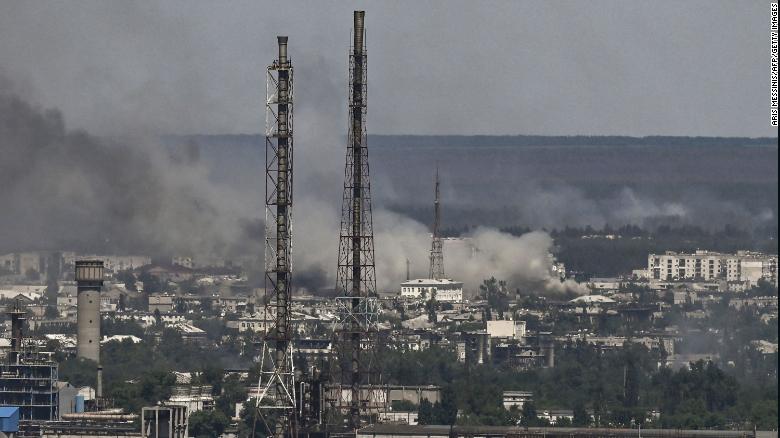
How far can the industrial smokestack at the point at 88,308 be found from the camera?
11056cm

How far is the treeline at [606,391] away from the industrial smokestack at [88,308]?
37.0ft

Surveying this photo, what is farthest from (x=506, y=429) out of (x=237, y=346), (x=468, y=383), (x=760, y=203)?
(x=760, y=203)

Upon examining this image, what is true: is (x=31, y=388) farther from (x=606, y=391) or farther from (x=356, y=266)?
(x=606, y=391)

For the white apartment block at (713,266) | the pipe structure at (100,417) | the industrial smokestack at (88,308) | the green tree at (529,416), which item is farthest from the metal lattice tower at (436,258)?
the pipe structure at (100,417)

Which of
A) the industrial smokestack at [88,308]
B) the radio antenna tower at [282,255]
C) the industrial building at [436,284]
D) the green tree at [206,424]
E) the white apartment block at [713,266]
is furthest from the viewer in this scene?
the white apartment block at [713,266]

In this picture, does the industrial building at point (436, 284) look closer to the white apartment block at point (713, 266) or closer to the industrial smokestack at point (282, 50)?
the white apartment block at point (713, 266)

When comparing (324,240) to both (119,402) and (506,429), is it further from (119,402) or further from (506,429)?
(506,429)

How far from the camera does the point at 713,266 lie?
17500 cm

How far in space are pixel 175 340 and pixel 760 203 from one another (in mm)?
60937

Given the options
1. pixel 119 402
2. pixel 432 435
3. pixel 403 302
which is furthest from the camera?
pixel 403 302

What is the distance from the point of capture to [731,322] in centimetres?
13750

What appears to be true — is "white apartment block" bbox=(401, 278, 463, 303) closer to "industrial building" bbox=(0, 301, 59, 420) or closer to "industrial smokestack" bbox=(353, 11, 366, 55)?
"industrial building" bbox=(0, 301, 59, 420)

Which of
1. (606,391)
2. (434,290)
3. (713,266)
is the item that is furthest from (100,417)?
(713,266)

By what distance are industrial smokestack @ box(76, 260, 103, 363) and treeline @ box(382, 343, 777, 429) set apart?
37.0 feet
